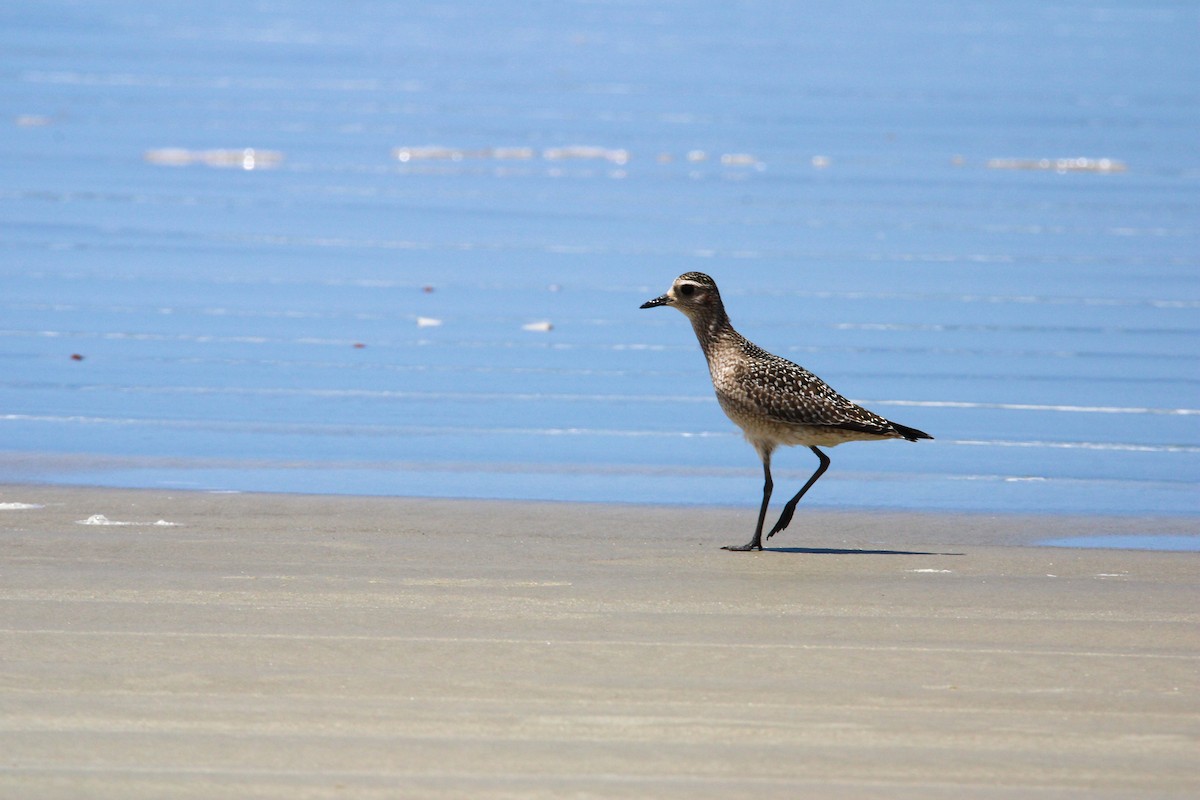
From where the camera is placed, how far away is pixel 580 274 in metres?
16.3

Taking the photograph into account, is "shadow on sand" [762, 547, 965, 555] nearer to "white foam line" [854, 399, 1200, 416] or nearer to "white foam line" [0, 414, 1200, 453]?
"white foam line" [0, 414, 1200, 453]

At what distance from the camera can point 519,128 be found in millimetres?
27000

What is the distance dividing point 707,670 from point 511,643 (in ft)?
2.28

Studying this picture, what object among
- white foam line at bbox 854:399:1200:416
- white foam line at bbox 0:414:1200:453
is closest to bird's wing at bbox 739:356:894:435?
white foam line at bbox 0:414:1200:453

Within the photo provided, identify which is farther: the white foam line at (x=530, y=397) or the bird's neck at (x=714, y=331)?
the white foam line at (x=530, y=397)

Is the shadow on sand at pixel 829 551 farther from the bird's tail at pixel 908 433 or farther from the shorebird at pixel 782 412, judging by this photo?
the bird's tail at pixel 908 433

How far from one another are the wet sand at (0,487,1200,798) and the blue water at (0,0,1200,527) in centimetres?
126

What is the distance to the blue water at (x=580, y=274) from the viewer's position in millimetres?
10445

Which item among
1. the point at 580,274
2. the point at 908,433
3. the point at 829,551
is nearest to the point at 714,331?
the point at 908,433

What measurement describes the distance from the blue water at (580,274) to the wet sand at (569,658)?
1.26m

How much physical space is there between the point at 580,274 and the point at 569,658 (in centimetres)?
1025

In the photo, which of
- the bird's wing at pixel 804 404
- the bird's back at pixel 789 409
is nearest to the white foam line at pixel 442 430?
the bird's back at pixel 789 409

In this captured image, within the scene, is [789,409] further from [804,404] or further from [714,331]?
[714,331]

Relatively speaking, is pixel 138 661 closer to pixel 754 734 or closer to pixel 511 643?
pixel 511 643
